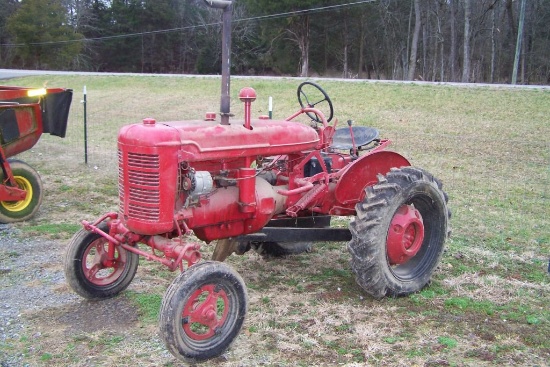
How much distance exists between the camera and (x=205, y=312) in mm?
3596

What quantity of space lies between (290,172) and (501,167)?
22.9ft

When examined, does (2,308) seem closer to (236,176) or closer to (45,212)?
(236,176)

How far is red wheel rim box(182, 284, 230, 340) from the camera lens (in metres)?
3.57

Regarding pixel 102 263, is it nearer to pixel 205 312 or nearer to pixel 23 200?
pixel 205 312

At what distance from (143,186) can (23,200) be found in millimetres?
3744

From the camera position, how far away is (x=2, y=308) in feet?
14.5

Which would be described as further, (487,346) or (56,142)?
(56,142)

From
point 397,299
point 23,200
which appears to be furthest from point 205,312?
point 23,200

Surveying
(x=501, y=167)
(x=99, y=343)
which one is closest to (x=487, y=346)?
(x=99, y=343)

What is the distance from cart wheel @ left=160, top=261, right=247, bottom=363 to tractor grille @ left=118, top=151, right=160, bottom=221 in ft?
1.61

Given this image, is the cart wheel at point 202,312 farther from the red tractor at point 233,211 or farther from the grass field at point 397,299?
the grass field at point 397,299

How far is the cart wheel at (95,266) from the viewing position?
429cm

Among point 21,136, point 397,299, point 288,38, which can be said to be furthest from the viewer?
point 288,38

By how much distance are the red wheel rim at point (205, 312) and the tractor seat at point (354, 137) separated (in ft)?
7.06
